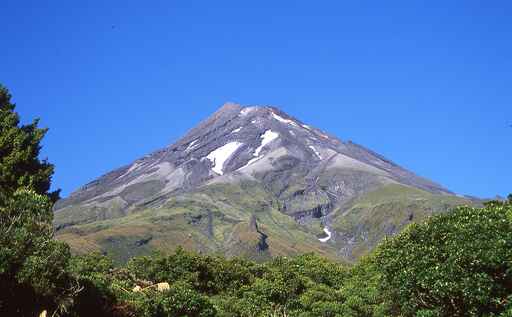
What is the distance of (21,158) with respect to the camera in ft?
120

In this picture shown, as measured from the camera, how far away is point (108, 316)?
25.9 m

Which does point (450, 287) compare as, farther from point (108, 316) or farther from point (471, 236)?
point (108, 316)

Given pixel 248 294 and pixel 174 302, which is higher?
pixel 248 294

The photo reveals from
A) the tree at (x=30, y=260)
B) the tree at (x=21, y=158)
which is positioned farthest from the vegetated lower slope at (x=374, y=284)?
the tree at (x=21, y=158)

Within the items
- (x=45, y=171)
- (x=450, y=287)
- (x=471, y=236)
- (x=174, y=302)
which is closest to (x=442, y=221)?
(x=471, y=236)

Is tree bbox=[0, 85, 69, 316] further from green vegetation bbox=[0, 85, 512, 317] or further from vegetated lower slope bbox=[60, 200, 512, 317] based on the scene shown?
vegetated lower slope bbox=[60, 200, 512, 317]

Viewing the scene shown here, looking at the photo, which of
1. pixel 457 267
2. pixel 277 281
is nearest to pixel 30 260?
pixel 457 267

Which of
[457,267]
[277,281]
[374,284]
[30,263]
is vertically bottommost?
[30,263]

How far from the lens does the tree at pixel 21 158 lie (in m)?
35.7

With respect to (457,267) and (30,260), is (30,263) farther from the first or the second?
(457,267)

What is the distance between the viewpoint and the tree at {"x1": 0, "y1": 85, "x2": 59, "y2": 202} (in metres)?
35.7

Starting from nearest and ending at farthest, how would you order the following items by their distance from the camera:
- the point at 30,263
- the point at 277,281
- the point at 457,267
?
the point at 30,263 → the point at 457,267 → the point at 277,281

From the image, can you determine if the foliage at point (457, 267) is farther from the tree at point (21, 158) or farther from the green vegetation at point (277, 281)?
the tree at point (21, 158)

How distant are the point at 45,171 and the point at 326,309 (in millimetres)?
17165
